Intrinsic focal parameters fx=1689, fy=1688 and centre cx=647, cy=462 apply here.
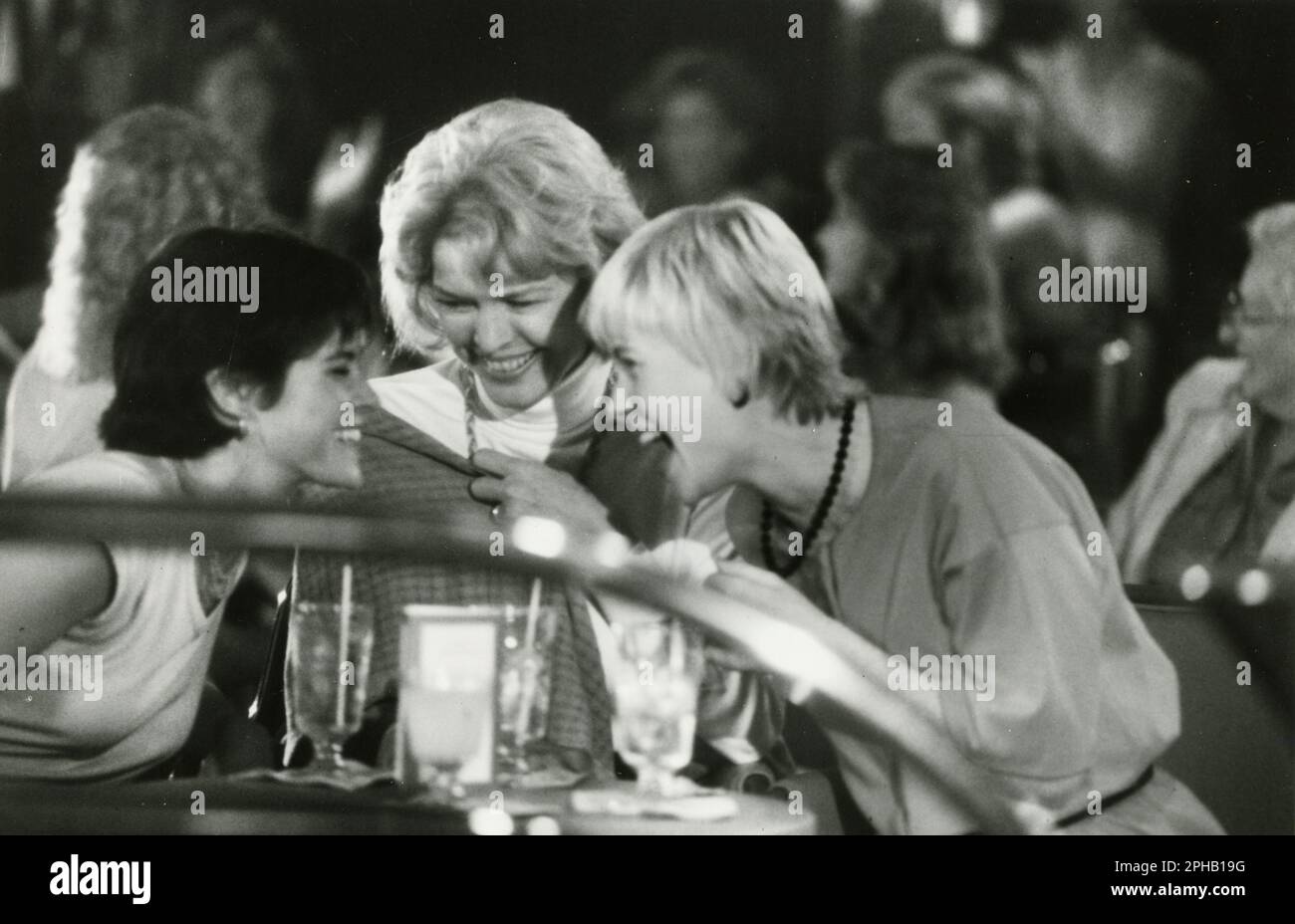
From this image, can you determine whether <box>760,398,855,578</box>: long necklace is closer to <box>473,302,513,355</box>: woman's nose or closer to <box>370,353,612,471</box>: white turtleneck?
<box>370,353,612,471</box>: white turtleneck

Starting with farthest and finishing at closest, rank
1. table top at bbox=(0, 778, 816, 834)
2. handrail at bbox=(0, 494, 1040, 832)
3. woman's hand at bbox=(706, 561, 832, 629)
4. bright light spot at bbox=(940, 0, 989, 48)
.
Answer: bright light spot at bbox=(940, 0, 989, 48) < woman's hand at bbox=(706, 561, 832, 629) < handrail at bbox=(0, 494, 1040, 832) < table top at bbox=(0, 778, 816, 834)

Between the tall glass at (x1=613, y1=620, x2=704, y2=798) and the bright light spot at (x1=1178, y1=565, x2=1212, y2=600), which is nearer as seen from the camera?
the tall glass at (x1=613, y1=620, x2=704, y2=798)

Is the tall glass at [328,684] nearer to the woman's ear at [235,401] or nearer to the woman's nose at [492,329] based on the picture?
the woman's ear at [235,401]

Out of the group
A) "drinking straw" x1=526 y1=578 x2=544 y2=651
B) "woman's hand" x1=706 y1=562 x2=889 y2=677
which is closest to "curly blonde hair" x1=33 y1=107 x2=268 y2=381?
"drinking straw" x1=526 y1=578 x2=544 y2=651

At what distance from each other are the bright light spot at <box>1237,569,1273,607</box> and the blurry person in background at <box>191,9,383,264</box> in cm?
155

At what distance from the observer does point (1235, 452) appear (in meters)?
2.84

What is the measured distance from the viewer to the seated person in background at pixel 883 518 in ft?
8.84

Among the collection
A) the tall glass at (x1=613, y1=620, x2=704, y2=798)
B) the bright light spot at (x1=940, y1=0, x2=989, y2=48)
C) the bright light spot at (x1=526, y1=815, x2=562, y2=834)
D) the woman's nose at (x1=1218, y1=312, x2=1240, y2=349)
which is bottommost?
the bright light spot at (x1=526, y1=815, x2=562, y2=834)

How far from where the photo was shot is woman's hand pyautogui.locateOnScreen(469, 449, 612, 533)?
2.76m

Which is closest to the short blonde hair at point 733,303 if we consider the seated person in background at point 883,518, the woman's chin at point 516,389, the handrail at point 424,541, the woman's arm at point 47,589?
the seated person in background at point 883,518
